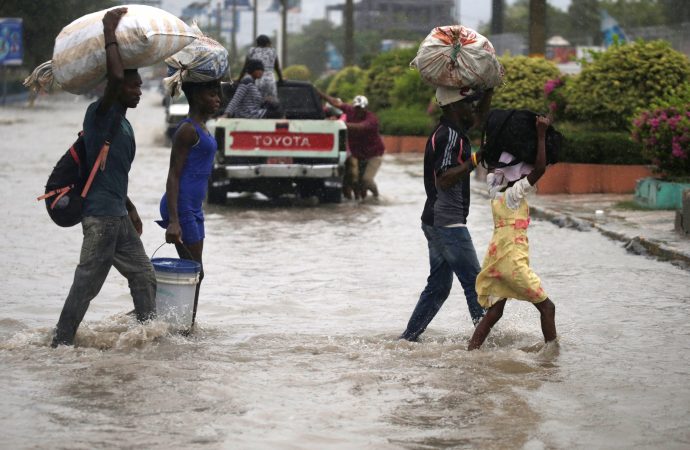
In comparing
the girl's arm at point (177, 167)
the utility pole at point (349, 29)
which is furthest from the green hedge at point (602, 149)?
the utility pole at point (349, 29)

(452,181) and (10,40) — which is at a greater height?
(10,40)

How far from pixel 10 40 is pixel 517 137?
60.0 meters

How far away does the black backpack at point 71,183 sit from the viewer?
285 inches

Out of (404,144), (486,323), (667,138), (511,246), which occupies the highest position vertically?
(667,138)

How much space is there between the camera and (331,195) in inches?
739

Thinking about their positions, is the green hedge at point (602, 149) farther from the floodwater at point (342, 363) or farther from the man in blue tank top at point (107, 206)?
the man in blue tank top at point (107, 206)

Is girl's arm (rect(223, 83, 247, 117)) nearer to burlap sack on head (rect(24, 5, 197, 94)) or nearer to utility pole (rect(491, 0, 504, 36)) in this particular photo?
burlap sack on head (rect(24, 5, 197, 94))

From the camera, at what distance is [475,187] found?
21.7 meters

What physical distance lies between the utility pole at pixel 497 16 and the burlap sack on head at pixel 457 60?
38183 mm

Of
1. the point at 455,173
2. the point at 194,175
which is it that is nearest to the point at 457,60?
the point at 455,173

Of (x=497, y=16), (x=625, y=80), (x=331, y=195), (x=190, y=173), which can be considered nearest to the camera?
(x=190, y=173)

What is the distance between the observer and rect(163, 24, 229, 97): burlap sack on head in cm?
795

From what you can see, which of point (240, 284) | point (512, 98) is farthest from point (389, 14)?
point (240, 284)

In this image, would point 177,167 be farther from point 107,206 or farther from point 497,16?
point 497,16
